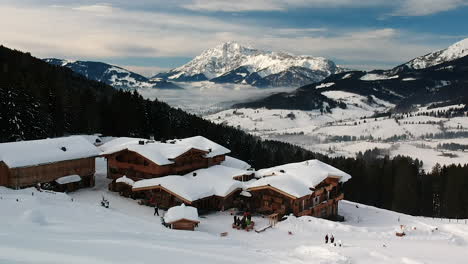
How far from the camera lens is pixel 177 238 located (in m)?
27.6

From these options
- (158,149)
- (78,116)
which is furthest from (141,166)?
(78,116)

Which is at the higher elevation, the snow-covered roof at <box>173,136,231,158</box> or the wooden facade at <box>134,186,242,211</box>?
the snow-covered roof at <box>173,136,231,158</box>

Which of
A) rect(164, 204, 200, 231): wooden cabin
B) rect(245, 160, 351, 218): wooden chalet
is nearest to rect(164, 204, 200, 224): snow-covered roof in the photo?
rect(164, 204, 200, 231): wooden cabin

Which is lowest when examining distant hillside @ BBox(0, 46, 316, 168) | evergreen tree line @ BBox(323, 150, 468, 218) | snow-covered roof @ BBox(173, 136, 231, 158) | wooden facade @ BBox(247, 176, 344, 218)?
evergreen tree line @ BBox(323, 150, 468, 218)

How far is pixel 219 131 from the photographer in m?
115

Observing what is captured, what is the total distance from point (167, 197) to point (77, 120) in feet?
149

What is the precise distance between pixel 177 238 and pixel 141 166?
27.1m

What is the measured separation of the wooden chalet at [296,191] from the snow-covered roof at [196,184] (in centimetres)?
300

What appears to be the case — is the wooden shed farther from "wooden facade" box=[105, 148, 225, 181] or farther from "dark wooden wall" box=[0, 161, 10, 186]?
"dark wooden wall" box=[0, 161, 10, 186]

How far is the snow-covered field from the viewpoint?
17.0m

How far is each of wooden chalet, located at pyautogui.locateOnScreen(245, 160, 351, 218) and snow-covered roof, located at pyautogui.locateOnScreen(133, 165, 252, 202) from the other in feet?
9.83

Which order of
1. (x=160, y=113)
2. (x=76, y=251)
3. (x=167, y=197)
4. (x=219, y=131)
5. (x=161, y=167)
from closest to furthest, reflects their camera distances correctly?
(x=76, y=251), (x=167, y=197), (x=161, y=167), (x=160, y=113), (x=219, y=131)

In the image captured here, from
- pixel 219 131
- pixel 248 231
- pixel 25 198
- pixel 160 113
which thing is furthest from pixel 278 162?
pixel 25 198

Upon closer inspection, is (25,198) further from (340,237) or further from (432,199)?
(432,199)
